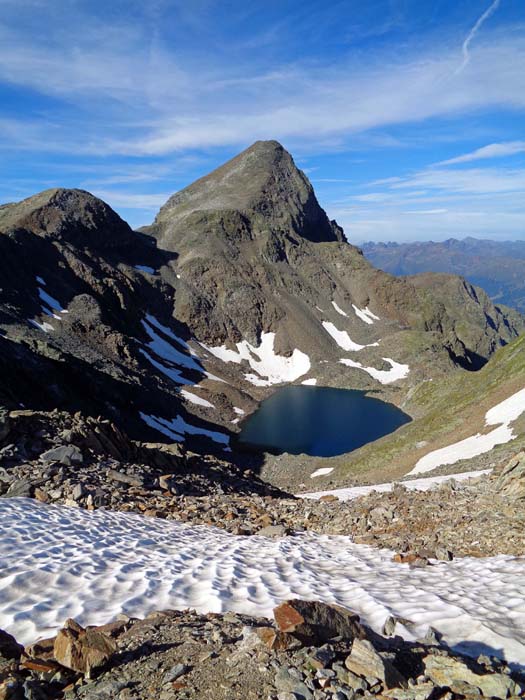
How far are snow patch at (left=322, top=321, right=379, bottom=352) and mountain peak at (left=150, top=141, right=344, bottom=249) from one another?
4154 cm

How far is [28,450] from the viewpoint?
1566cm

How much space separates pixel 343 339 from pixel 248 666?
420 ft

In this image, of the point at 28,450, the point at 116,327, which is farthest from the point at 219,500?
the point at 116,327

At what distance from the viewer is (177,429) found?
63781 millimetres

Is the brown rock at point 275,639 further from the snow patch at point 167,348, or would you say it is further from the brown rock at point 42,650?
the snow patch at point 167,348

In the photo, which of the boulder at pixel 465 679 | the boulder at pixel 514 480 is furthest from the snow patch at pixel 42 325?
the boulder at pixel 465 679

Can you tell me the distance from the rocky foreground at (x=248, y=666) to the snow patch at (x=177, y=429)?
2088 inches

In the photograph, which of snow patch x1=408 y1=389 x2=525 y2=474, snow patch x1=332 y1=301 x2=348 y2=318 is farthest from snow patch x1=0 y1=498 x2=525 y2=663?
snow patch x1=332 y1=301 x2=348 y2=318

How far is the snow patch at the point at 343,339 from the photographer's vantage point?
12756cm

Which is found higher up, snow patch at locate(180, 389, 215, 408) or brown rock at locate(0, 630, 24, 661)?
brown rock at locate(0, 630, 24, 661)

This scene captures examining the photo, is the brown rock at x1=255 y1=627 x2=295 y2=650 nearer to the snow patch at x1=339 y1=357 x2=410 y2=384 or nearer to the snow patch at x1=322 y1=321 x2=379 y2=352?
the snow patch at x1=339 y1=357 x2=410 y2=384

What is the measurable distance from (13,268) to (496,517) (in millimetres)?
89984

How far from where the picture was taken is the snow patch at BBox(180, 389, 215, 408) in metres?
81.2

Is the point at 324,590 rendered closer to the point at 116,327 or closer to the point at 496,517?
the point at 496,517
